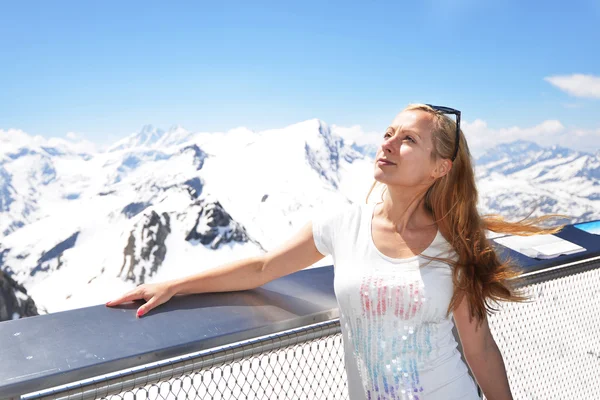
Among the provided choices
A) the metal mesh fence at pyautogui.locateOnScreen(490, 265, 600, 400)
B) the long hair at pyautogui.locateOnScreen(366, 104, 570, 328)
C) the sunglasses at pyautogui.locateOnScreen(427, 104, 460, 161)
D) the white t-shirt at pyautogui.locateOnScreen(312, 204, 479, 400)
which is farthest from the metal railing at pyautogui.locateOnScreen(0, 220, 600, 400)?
the sunglasses at pyautogui.locateOnScreen(427, 104, 460, 161)

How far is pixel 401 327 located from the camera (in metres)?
1.91

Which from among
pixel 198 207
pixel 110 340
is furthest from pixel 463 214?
pixel 198 207

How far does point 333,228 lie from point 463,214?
0.52 meters

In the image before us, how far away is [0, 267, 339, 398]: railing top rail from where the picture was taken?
1.38 m

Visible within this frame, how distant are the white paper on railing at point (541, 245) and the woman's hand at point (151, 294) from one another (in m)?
1.65

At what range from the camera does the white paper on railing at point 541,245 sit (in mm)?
2518

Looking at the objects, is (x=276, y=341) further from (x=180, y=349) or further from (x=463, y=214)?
(x=463, y=214)

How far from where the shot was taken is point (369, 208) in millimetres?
2230

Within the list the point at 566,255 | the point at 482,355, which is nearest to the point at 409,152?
the point at 482,355

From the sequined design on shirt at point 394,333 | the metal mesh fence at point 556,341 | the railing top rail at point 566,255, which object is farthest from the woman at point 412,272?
the metal mesh fence at point 556,341

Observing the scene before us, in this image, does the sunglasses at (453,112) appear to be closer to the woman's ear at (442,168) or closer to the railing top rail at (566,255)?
the woman's ear at (442,168)

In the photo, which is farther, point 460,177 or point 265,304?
point 460,177

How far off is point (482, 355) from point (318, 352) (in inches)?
25.3

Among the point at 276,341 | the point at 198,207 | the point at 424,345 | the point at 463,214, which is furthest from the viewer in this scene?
the point at 198,207
